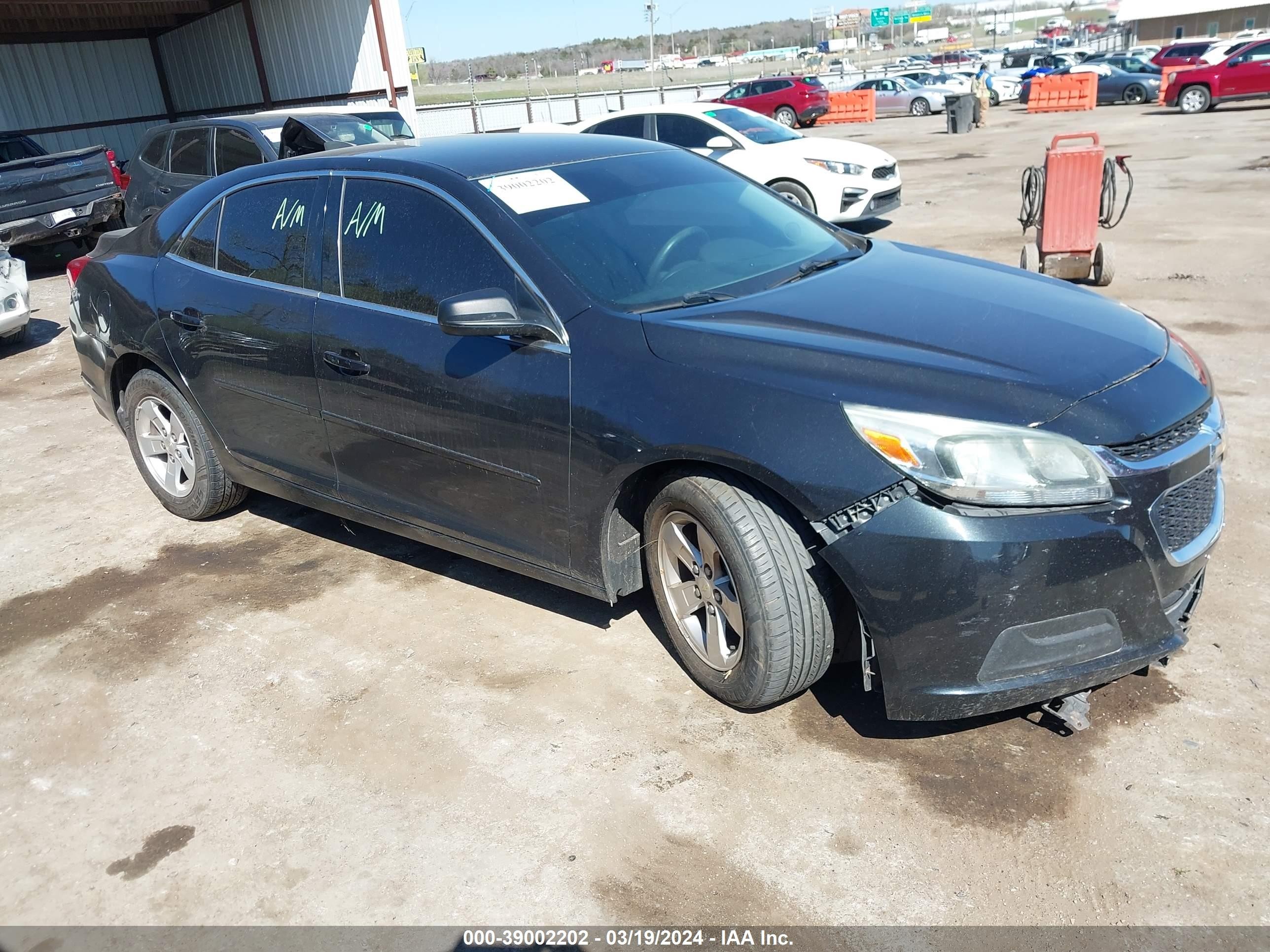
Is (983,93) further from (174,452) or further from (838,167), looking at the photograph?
(174,452)

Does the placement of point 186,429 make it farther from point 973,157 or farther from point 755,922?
point 973,157

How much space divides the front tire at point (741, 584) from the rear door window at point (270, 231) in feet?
6.27

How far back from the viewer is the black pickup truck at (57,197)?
37.7 ft

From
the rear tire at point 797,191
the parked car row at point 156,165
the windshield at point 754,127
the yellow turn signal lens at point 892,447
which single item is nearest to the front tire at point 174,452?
the yellow turn signal lens at point 892,447

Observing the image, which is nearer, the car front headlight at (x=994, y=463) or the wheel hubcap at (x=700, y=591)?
the car front headlight at (x=994, y=463)

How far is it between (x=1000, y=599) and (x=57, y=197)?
12.7 m

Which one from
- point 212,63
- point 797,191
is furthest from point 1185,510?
point 212,63

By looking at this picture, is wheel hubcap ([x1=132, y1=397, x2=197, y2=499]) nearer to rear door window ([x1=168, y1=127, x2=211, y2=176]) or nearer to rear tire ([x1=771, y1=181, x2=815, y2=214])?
rear door window ([x1=168, y1=127, x2=211, y2=176])

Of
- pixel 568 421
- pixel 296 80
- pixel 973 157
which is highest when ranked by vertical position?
pixel 296 80

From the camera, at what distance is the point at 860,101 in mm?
32656

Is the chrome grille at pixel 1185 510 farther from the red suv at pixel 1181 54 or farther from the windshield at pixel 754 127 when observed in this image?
the red suv at pixel 1181 54

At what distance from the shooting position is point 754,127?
12258 mm

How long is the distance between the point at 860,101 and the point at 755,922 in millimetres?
33810

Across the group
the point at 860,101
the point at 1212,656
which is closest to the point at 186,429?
the point at 1212,656
